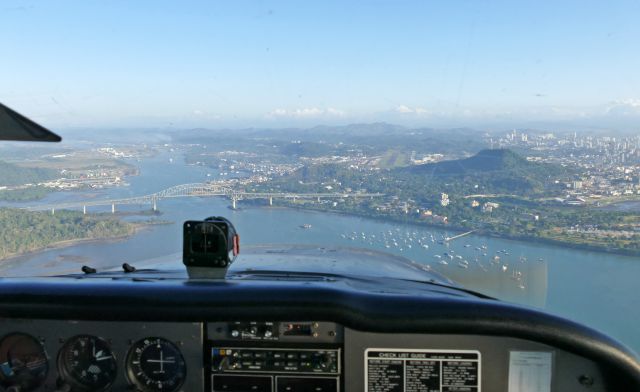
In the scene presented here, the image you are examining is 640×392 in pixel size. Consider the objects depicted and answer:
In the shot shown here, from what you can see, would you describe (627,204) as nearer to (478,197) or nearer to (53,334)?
(478,197)

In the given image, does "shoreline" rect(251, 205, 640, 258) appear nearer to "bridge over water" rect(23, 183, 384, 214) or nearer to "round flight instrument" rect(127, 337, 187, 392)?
"bridge over water" rect(23, 183, 384, 214)

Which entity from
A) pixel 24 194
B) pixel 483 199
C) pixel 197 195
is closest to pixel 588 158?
pixel 483 199

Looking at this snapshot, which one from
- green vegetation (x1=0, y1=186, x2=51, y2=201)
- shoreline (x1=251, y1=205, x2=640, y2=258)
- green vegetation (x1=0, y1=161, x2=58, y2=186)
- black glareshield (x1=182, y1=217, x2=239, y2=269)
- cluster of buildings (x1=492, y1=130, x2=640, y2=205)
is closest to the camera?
black glareshield (x1=182, y1=217, x2=239, y2=269)

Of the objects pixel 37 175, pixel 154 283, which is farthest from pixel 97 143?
pixel 154 283

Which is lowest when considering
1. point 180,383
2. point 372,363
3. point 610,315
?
point 610,315

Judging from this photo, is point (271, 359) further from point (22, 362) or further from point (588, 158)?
point (588, 158)

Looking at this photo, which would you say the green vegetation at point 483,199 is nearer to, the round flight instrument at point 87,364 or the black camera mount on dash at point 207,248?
the black camera mount on dash at point 207,248

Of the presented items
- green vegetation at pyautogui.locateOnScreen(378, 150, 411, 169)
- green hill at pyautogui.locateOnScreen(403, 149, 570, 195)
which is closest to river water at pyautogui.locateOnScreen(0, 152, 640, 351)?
green hill at pyautogui.locateOnScreen(403, 149, 570, 195)
